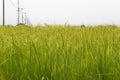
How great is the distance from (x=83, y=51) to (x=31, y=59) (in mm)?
431

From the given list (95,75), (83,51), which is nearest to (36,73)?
(95,75)

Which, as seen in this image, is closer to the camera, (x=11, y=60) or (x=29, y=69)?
(x=29, y=69)

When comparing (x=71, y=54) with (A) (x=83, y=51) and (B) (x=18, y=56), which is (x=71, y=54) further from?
(B) (x=18, y=56)

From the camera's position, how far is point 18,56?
7.08 ft

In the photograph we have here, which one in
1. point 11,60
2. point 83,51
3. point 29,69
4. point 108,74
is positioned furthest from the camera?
point 83,51

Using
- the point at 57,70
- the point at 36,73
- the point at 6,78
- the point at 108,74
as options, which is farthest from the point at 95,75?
the point at 6,78

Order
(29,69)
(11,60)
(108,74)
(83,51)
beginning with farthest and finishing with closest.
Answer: (83,51) → (11,60) → (29,69) → (108,74)

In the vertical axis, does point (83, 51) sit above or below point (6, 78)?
above

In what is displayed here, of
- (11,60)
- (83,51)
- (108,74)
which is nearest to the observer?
(108,74)

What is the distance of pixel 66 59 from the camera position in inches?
76.4

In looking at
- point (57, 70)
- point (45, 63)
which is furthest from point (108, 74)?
point (45, 63)

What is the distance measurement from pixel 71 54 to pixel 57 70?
367 millimetres

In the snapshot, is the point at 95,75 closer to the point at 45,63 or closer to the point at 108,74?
the point at 108,74

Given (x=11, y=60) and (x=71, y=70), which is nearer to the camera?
(x=71, y=70)
